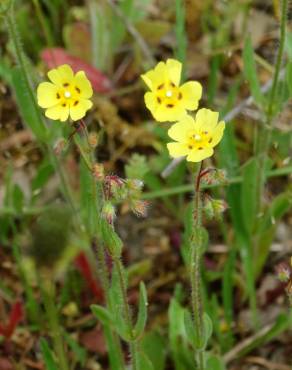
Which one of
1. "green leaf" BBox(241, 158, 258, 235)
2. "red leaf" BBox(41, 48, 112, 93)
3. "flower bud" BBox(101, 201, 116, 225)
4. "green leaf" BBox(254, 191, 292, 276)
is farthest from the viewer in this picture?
"red leaf" BBox(41, 48, 112, 93)

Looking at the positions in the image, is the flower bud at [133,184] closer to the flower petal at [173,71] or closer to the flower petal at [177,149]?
the flower petal at [177,149]

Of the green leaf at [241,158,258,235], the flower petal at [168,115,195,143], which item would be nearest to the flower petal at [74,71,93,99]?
the flower petal at [168,115,195,143]

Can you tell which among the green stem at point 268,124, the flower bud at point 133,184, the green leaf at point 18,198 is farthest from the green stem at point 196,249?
the green leaf at point 18,198

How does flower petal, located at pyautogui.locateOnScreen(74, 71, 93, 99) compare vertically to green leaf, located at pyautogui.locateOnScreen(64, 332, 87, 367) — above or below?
above

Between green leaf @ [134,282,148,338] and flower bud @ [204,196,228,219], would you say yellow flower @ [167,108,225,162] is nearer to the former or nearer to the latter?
flower bud @ [204,196,228,219]

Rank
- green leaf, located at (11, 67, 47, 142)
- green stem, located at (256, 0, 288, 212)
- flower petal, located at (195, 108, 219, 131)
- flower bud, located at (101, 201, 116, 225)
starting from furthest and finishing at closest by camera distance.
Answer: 1. green leaf, located at (11, 67, 47, 142)
2. green stem, located at (256, 0, 288, 212)
3. flower petal, located at (195, 108, 219, 131)
4. flower bud, located at (101, 201, 116, 225)
